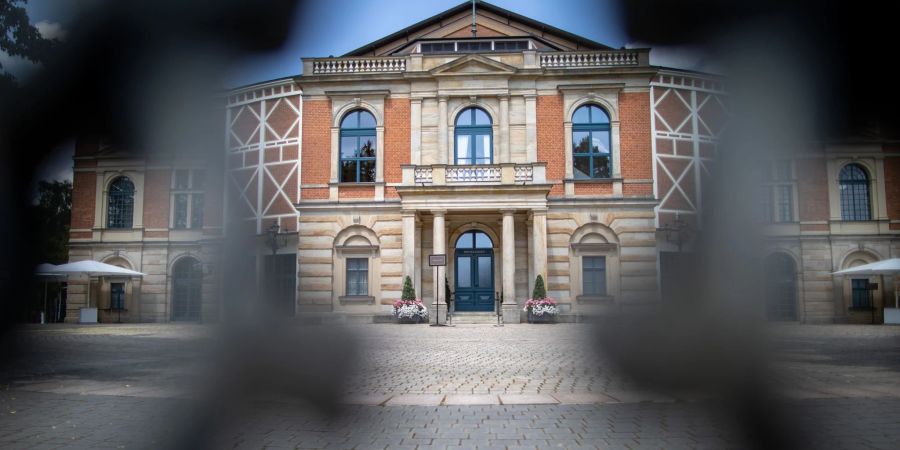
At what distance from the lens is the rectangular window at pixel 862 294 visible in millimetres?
1054

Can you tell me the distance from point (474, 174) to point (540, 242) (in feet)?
11.9

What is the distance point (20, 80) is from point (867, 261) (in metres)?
1.42

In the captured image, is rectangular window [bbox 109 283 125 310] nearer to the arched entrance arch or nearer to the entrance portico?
the arched entrance arch

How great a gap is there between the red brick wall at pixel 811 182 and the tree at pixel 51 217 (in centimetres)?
124

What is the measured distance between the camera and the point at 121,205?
95 centimetres

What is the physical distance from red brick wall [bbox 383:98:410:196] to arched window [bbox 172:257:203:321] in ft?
61.4

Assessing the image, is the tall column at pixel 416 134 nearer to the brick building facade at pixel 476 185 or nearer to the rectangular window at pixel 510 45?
the brick building facade at pixel 476 185

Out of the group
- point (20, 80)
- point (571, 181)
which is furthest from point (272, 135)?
point (571, 181)

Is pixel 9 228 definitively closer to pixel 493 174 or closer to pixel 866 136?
pixel 866 136

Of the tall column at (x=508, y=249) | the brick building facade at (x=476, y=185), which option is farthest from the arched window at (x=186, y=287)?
the tall column at (x=508, y=249)

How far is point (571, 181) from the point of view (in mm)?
20797

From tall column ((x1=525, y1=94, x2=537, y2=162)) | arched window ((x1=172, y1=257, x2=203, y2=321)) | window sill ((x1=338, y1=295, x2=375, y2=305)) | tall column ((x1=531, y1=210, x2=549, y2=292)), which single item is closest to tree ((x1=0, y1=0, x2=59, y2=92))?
arched window ((x1=172, y1=257, x2=203, y2=321))

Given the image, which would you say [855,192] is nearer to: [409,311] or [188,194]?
[188,194]

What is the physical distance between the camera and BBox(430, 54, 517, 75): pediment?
76.3ft
